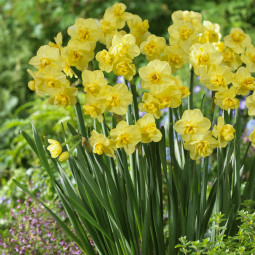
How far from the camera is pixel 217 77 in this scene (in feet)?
3.67

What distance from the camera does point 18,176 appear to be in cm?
260

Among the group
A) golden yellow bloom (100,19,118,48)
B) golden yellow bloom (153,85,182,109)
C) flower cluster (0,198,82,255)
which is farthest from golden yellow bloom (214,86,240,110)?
flower cluster (0,198,82,255)

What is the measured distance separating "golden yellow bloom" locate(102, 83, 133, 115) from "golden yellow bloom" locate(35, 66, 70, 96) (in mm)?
104

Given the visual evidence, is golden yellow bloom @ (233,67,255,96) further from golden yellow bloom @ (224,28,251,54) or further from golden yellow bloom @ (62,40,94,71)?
golden yellow bloom @ (62,40,94,71)

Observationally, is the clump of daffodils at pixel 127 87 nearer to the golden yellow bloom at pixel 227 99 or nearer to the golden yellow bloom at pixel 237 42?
the golden yellow bloom at pixel 227 99

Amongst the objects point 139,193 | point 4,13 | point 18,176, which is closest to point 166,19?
point 4,13

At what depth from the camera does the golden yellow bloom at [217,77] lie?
1.11 metres

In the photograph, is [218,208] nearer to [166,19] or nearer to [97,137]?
[97,137]

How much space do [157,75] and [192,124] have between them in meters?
0.15

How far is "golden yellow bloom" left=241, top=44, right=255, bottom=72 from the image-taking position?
1.24 metres

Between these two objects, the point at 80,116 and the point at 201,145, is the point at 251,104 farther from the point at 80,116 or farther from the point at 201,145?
the point at 80,116

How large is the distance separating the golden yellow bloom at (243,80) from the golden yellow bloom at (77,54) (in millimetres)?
382

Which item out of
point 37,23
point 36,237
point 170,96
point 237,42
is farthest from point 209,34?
point 37,23

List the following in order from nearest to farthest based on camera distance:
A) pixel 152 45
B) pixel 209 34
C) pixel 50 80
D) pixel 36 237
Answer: pixel 50 80 < pixel 152 45 < pixel 209 34 < pixel 36 237
